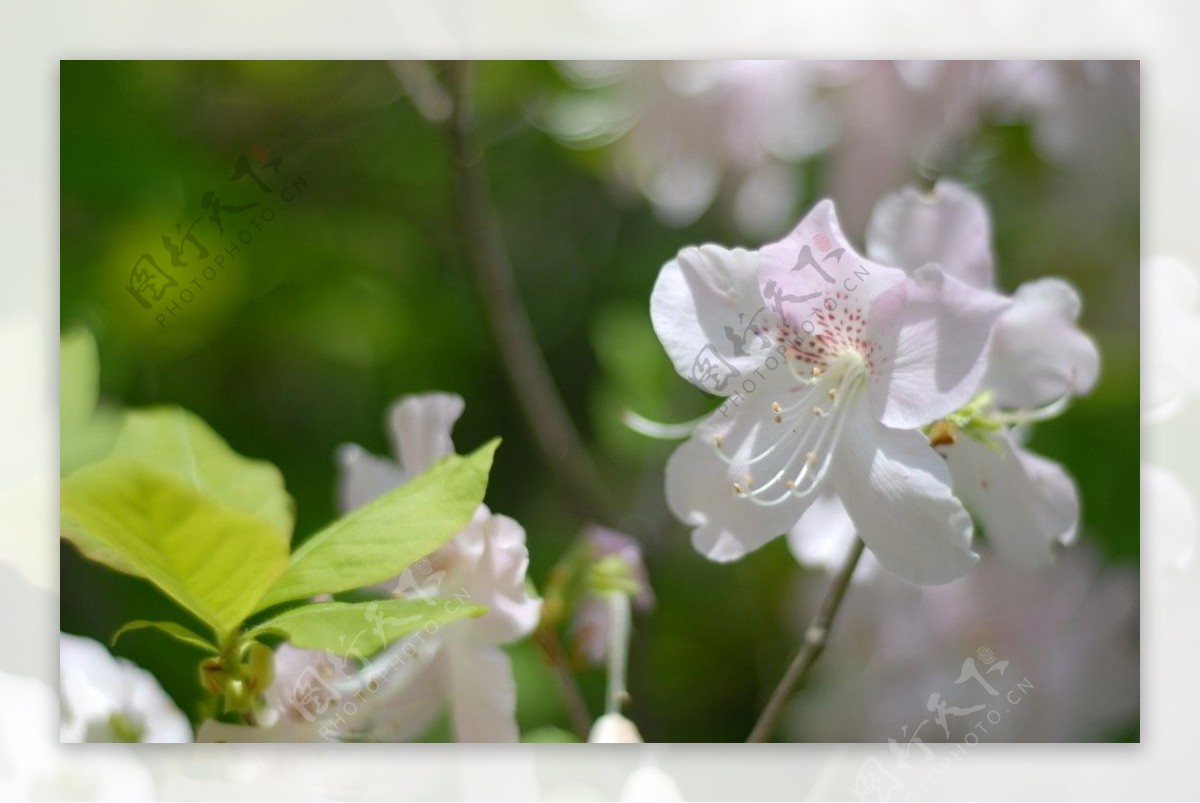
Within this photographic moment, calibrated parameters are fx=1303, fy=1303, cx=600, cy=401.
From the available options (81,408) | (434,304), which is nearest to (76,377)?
(81,408)

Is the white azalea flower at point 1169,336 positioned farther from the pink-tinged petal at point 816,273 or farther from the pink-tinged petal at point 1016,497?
the pink-tinged petal at point 816,273

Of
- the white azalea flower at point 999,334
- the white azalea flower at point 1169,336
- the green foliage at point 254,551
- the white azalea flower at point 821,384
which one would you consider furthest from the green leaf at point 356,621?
the white azalea flower at point 1169,336

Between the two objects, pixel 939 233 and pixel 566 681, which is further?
pixel 566 681

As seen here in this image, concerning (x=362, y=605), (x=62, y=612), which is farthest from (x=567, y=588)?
(x=62, y=612)

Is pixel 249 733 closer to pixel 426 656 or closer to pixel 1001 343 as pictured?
pixel 426 656

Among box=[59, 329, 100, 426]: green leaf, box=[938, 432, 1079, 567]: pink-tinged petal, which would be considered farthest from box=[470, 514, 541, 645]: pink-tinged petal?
box=[59, 329, 100, 426]: green leaf

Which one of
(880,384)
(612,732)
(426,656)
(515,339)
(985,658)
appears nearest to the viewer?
(880,384)

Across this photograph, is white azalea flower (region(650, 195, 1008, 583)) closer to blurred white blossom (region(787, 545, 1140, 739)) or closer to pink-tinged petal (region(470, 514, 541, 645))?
pink-tinged petal (region(470, 514, 541, 645))
